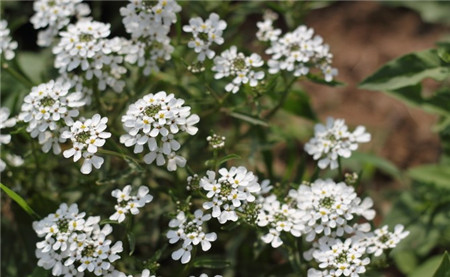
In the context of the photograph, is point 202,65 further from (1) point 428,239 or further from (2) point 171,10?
(1) point 428,239

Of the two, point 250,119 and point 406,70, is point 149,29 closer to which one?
point 250,119

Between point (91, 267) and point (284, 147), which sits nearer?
point (91, 267)

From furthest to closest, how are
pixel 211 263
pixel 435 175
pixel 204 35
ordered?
pixel 435 175, pixel 204 35, pixel 211 263

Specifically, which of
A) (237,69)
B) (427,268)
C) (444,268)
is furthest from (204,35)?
(427,268)

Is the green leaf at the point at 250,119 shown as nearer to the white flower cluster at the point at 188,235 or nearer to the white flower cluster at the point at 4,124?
the white flower cluster at the point at 188,235

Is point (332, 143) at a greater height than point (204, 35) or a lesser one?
lesser

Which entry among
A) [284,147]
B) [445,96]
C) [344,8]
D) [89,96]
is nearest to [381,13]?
[344,8]
